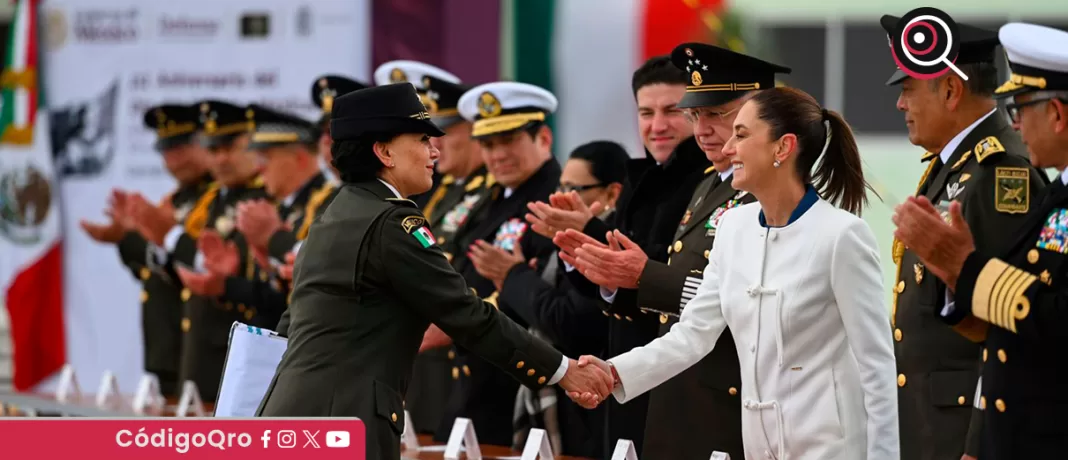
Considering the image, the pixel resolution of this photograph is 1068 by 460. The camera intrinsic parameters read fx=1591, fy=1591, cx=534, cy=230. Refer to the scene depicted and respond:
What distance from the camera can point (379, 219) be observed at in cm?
333

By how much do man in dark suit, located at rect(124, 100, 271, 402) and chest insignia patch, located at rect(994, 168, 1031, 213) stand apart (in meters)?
3.96

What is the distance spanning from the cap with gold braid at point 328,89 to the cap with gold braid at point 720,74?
2.97 metres

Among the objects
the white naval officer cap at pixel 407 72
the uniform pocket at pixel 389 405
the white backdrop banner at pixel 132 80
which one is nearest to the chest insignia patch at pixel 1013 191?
the uniform pocket at pixel 389 405

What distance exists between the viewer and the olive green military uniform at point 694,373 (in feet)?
11.9

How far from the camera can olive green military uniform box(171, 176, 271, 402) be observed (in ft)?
23.0

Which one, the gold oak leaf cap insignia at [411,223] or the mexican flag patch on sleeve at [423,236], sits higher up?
the gold oak leaf cap insignia at [411,223]

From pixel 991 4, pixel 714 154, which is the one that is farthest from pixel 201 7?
pixel 714 154

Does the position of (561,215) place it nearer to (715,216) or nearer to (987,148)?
(715,216)

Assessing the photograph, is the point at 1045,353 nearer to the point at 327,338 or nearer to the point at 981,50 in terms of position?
the point at 981,50

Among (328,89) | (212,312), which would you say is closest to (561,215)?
(328,89)

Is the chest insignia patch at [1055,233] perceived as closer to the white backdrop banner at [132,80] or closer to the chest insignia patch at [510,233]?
the chest insignia patch at [510,233]

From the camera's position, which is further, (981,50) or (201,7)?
(201,7)

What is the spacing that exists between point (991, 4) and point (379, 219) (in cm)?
745

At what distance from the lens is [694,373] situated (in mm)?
3719
